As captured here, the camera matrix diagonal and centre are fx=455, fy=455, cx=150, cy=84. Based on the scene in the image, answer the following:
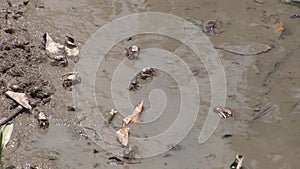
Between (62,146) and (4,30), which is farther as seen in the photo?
(4,30)

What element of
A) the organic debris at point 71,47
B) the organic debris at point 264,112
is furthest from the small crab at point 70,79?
→ the organic debris at point 264,112

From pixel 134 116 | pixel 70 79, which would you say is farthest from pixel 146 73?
pixel 70 79

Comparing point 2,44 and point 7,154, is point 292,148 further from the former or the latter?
point 2,44

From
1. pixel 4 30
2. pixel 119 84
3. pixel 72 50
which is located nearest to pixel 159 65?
pixel 119 84

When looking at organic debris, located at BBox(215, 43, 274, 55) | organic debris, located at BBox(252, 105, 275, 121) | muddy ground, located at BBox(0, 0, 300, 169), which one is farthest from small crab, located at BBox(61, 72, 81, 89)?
organic debris, located at BBox(252, 105, 275, 121)

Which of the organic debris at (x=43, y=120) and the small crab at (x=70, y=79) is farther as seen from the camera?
the small crab at (x=70, y=79)

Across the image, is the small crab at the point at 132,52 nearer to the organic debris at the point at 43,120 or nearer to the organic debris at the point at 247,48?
the organic debris at the point at 247,48

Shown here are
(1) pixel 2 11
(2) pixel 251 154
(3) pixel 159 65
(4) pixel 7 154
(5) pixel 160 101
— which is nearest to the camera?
(4) pixel 7 154
